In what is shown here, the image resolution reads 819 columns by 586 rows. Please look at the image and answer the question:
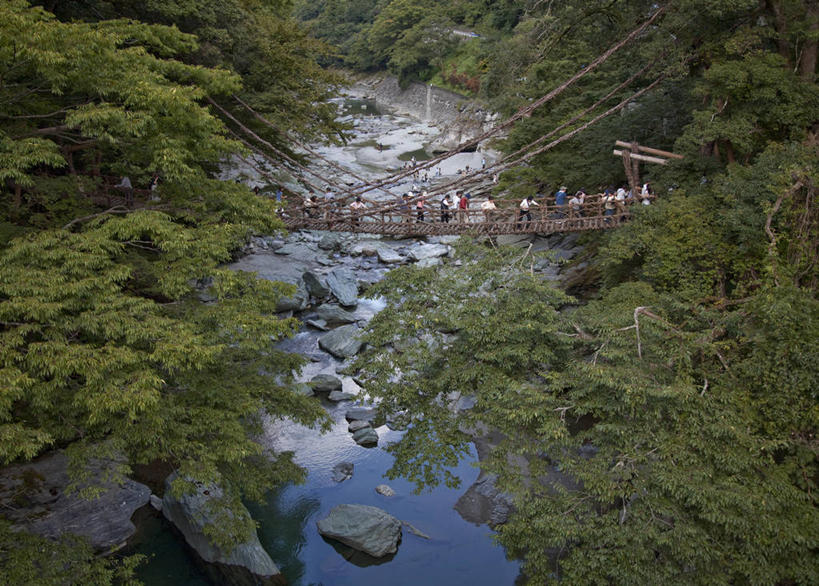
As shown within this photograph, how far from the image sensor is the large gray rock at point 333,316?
13789 mm

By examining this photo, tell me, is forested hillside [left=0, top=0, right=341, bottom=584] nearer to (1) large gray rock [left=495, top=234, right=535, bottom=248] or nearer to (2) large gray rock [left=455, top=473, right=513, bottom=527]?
(2) large gray rock [left=455, top=473, right=513, bottom=527]

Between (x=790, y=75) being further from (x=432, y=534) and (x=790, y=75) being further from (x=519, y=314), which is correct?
(x=432, y=534)

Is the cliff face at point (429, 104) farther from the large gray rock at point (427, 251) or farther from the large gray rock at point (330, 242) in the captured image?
the large gray rock at point (330, 242)

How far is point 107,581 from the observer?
5273 millimetres

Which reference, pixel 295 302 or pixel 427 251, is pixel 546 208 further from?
pixel 427 251

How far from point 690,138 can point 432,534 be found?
26.6 ft

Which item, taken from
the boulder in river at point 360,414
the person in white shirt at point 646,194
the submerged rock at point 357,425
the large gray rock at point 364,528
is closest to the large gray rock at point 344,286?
the boulder in river at point 360,414

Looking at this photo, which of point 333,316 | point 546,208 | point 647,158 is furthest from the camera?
point 333,316

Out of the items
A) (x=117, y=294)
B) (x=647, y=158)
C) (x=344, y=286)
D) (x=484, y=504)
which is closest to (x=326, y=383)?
(x=484, y=504)

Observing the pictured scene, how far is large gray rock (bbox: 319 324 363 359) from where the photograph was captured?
12.2 metres

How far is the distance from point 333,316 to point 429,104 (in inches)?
1136

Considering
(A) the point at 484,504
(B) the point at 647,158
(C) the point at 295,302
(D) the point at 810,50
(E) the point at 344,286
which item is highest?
(D) the point at 810,50

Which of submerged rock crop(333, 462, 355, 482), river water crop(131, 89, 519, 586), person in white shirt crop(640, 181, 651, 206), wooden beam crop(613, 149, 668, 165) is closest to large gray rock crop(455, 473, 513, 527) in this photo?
river water crop(131, 89, 519, 586)

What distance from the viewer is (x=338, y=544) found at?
7.92 meters
